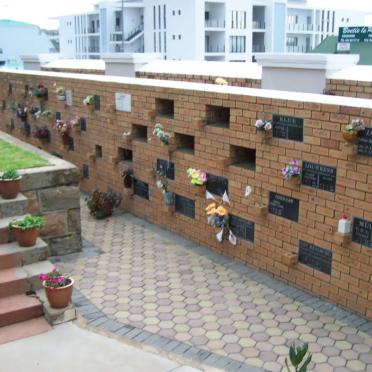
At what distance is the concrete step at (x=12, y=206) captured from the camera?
630 centimetres

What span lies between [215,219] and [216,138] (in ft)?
3.18

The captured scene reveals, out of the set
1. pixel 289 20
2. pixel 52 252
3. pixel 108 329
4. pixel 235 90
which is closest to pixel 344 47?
pixel 235 90

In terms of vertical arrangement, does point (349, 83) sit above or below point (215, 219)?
above

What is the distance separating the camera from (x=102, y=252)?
707 cm

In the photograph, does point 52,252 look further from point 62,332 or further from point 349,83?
point 349,83

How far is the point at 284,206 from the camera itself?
5.90m

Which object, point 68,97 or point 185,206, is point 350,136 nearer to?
point 185,206

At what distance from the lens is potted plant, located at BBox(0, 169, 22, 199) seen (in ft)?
20.6

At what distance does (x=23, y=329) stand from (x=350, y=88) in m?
4.83

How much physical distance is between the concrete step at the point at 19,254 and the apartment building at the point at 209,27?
38.2 m

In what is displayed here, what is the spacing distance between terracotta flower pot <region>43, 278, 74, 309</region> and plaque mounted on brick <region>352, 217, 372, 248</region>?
2689 millimetres

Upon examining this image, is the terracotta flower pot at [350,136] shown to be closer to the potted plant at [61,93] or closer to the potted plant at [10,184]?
the potted plant at [10,184]

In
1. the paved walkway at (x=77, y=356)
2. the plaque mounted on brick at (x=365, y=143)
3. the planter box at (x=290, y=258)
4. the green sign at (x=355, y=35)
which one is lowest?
the paved walkway at (x=77, y=356)

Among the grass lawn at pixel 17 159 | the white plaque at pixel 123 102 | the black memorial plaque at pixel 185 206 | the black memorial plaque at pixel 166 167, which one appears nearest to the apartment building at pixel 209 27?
the white plaque at pixel 123 102
